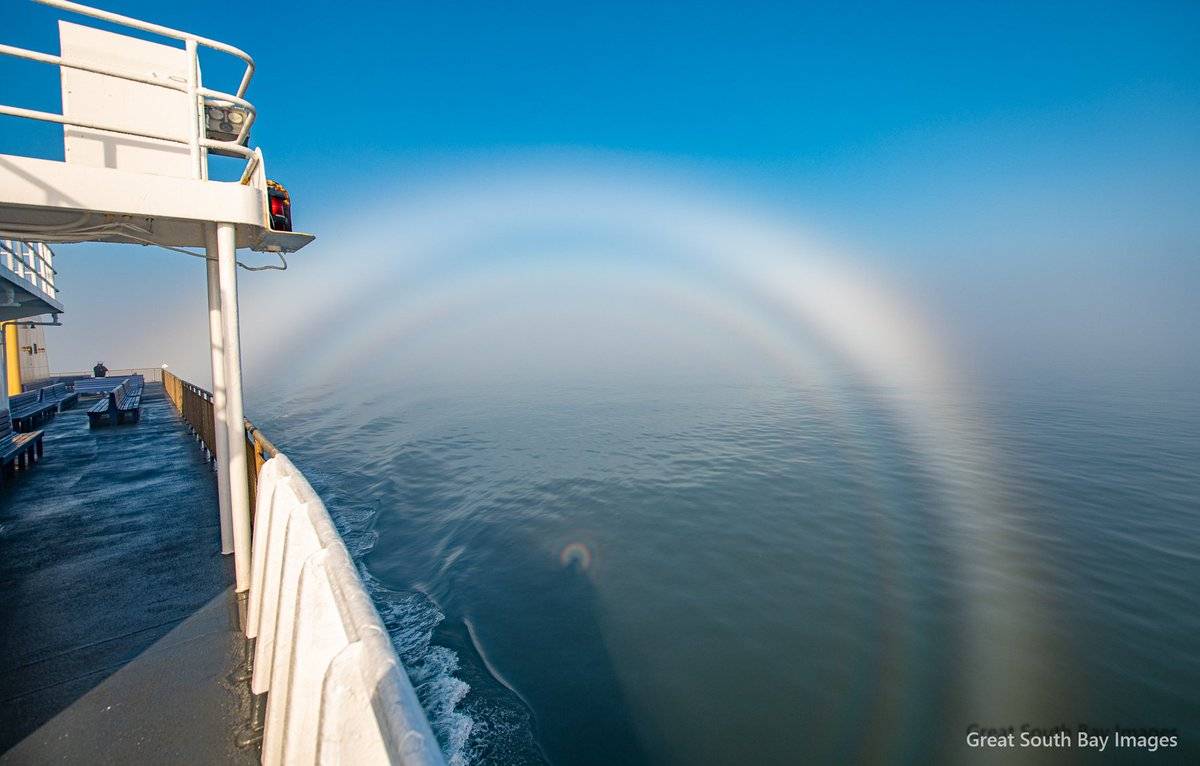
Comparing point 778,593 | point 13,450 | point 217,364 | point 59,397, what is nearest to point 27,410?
point 13,450

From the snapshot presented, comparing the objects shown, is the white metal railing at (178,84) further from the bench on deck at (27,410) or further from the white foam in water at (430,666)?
the bench on deck at (27,410)

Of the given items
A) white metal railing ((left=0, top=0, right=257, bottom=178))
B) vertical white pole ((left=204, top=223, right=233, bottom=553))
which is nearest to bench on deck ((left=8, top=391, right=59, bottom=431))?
vertical white pole ((left=204, top=223, right=233, bottom=553))

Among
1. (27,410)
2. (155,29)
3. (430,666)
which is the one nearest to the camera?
(155,29)

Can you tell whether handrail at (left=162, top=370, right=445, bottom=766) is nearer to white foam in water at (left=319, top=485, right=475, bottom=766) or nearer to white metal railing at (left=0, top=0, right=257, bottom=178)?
white foam in water at (left=319, top=485, right=475, bottom=766)

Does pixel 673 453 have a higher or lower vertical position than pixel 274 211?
lower

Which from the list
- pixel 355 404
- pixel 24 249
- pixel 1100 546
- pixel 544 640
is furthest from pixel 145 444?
pixel 355 404

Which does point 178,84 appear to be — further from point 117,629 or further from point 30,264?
point 30,264

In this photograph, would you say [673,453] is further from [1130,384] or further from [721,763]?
A: [1130,384]
